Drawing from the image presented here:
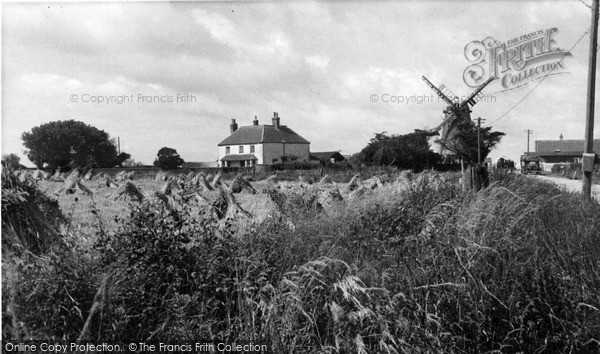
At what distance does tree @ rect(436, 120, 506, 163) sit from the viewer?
38119mm

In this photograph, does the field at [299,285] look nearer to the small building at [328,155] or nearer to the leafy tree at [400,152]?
the leafy tree at [400,152]

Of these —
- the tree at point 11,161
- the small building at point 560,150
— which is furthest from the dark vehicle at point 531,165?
the tree at point 11,161

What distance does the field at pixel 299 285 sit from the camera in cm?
418

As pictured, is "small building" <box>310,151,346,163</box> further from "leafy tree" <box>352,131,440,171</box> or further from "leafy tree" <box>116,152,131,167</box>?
"leafy tree" <box>116,152,131,167</box>

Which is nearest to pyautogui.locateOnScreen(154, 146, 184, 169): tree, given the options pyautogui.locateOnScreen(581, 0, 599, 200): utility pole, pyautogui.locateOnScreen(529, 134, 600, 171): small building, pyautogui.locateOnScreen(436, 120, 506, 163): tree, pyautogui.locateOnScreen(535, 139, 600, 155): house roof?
pyautogui.locateOnScreen(436, 120, 506, 163): tree

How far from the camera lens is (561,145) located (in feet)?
270

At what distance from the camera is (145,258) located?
4.64m

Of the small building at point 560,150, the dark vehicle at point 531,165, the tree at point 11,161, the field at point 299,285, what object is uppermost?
the small building at point 560,150

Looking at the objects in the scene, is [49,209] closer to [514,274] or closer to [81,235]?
[81,235]

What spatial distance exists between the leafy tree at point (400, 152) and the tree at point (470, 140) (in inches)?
136

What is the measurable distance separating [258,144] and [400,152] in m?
26.8

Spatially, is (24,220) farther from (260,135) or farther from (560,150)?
(560,150)

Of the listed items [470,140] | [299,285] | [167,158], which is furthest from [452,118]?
[299,285]

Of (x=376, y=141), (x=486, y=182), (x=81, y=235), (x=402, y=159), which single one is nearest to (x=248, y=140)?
(x=376, y=141)
